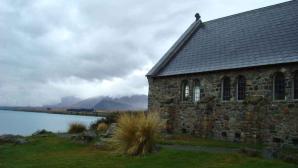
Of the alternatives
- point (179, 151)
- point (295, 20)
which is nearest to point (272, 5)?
point (295, 20)

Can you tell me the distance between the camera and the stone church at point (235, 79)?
21281 mm

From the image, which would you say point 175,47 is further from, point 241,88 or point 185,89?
point 241,88

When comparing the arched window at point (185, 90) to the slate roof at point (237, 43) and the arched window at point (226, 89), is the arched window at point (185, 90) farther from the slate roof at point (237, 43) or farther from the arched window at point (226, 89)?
the arched window at point (226, 89)

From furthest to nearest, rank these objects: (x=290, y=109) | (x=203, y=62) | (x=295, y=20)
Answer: (x=203, y=62) → (x=295, y=20) → (x=290, y=109)

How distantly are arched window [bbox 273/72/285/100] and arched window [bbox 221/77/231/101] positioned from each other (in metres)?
3.53

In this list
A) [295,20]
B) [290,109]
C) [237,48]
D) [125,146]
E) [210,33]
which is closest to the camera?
[125,146]

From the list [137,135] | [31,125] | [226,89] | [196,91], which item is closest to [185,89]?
[196,91]

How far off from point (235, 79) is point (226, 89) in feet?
3.86

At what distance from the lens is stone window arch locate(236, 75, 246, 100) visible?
23797mm

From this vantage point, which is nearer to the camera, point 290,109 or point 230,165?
point 230,165

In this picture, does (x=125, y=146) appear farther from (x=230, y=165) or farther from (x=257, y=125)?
(x=257, y=125)

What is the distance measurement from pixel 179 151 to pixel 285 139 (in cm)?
778

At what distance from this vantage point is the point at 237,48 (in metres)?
25.3

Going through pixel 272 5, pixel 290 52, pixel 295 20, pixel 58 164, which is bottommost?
pixel 58 164
